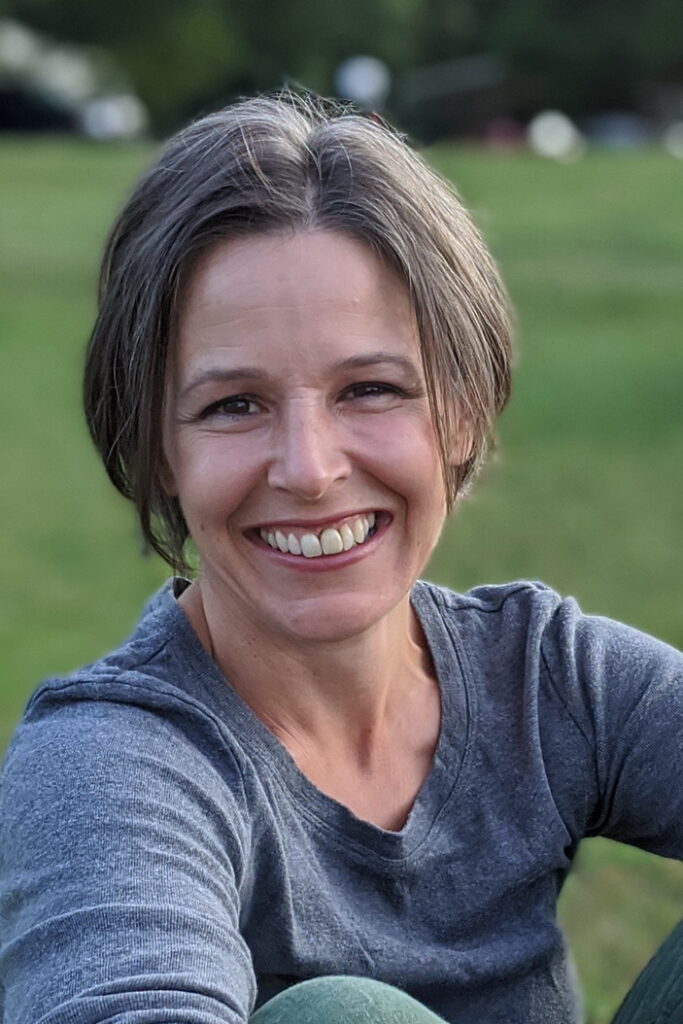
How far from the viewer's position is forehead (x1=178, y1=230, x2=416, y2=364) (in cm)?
213

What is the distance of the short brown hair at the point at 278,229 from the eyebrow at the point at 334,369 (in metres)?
0.06

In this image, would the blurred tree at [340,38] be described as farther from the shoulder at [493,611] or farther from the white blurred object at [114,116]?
the shoulder at [493,611]

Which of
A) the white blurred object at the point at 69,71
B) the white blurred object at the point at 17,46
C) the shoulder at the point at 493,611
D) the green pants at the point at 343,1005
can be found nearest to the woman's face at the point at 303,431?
the shoulder at the point at 493,611

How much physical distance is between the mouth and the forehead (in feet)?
0.78

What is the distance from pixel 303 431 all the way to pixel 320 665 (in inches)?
14.1

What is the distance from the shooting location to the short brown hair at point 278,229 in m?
2.19

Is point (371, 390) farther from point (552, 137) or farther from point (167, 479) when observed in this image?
point (552, 137)

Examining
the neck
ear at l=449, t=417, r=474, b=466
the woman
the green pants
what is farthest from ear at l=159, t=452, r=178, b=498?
the green pants

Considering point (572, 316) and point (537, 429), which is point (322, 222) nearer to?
point (537, 429)

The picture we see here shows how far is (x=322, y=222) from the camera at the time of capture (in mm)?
2178

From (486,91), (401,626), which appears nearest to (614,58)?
(486,91)

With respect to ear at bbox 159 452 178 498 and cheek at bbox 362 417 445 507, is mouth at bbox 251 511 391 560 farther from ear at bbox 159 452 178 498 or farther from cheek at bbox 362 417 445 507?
ear at bbox 159 452 178 498

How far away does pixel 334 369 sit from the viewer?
2148 mm

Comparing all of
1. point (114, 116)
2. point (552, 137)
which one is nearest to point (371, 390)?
point (552, 137)
